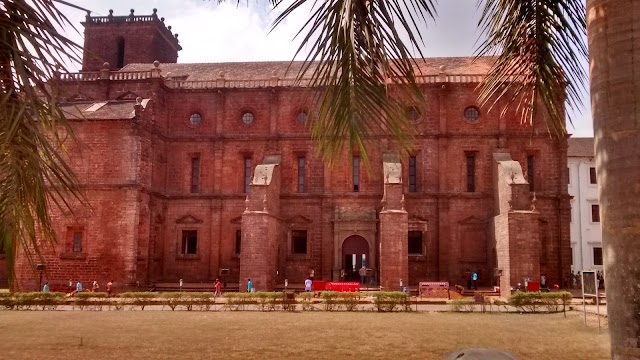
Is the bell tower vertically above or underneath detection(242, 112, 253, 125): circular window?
above

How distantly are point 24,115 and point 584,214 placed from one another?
44562 millimetres

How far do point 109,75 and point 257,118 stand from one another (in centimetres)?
892

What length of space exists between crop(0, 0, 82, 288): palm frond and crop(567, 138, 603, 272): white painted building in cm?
4325

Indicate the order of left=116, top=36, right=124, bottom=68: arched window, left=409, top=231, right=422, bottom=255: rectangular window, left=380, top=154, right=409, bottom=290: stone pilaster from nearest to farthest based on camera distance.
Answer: left=380, top=154, right=409, bottom=290: stone pilaster, left=409, top=231, right=422, bottom=255: rectangular window, left=116, top=36, right=124, bottom=68: arched window

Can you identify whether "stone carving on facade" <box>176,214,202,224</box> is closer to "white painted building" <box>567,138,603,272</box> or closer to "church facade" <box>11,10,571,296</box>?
"church facade" <box>11,10,571,296</box>

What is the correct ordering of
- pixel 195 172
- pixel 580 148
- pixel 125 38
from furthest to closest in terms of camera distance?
pixel 580 148 < pixel 125 38 < pixel 195 172

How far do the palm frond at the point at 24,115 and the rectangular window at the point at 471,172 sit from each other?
2941 cm

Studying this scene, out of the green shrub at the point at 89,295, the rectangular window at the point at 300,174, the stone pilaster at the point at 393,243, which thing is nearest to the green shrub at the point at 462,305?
the stone pilaster at the point at 393,243

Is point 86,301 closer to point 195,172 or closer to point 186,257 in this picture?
point 186,257

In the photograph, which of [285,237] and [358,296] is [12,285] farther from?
[285,237]

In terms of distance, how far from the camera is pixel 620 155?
10.5 ft

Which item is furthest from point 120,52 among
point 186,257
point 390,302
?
point 390,302

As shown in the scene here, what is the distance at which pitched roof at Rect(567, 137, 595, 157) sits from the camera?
42188 mm

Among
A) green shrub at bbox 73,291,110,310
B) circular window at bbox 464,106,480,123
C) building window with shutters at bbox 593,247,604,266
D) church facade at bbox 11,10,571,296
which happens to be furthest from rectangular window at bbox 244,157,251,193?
building window with shutters at bbox 593,247,604,266
